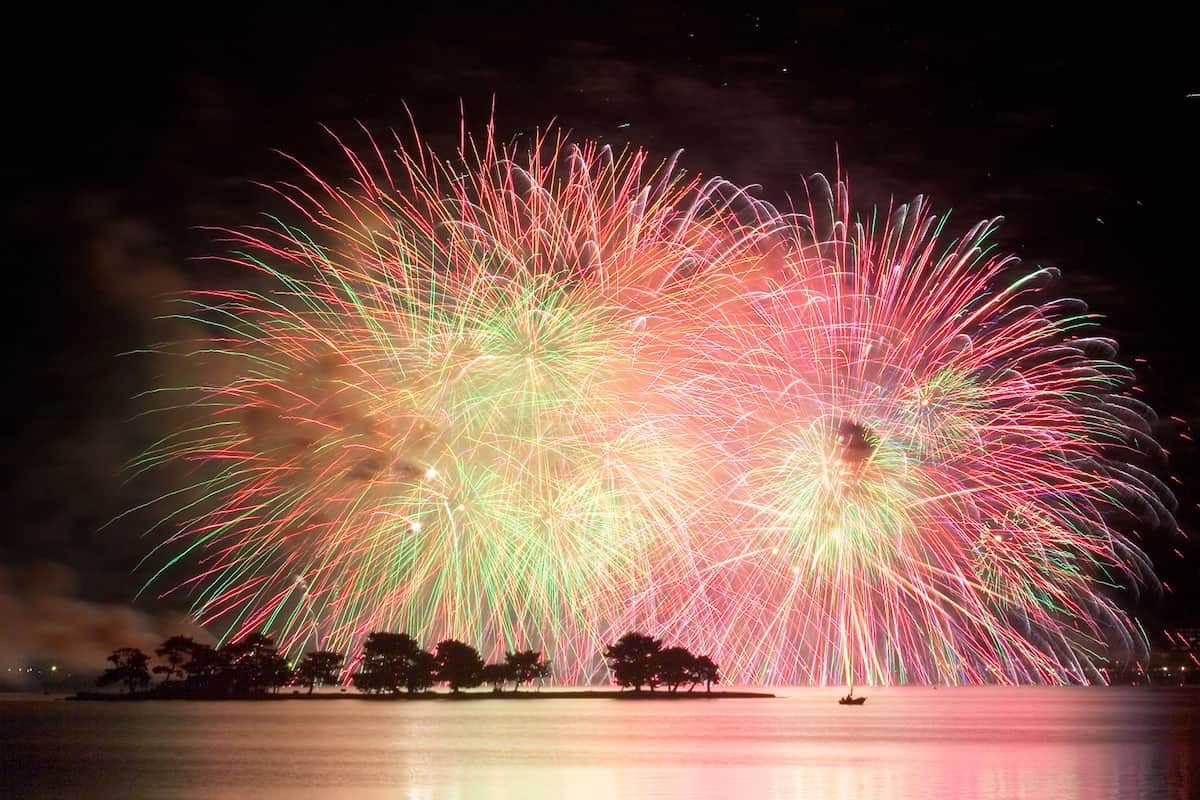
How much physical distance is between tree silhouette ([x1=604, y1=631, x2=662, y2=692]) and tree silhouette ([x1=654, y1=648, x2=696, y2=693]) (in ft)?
1.81

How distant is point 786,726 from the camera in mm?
90375

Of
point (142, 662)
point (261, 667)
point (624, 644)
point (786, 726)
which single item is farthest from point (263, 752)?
point (142, 662)

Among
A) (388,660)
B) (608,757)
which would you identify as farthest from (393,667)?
(608,757)

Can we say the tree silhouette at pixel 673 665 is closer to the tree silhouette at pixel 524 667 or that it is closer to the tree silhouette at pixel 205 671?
the tree silhouette at pixel 524 667

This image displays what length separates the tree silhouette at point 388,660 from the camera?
134 meters

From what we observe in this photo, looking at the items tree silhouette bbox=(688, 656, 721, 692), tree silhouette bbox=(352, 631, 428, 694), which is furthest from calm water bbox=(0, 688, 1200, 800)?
tree silhouette bbox=(688, 656, 721, 692)

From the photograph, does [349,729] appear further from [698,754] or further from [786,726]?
[698,754]

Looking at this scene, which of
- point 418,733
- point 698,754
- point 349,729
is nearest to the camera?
point 698,754

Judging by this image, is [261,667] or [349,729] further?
[261,667]

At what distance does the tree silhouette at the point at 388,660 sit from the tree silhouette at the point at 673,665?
25.7m

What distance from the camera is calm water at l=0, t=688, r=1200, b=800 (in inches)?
1773

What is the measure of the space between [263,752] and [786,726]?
3873 cm

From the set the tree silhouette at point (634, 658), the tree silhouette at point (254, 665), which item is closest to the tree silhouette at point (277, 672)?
the tree silhouette at point (254, 665)

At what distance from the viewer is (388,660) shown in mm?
135625
